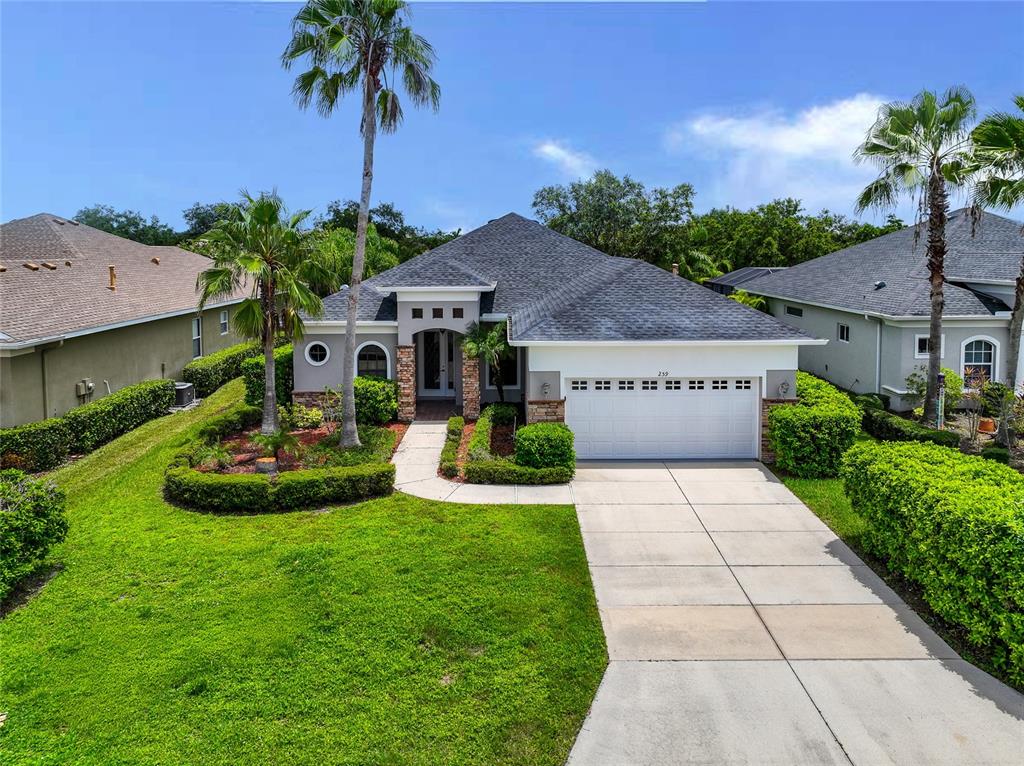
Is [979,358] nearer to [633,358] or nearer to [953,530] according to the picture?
[633,358]

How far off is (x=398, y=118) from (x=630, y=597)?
37.2 ft

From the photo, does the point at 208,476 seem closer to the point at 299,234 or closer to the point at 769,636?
the point at 299,234

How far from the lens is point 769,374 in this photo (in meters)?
14.8

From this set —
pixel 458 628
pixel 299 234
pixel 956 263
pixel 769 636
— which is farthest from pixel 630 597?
pixel 956 263

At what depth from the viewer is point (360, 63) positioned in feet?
47.6

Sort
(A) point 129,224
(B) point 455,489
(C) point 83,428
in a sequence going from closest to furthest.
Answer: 1. (B) point 455,489
2. (C) point 83,428
3. (A) point 129,224

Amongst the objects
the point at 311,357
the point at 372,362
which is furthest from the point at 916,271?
the point at 311,357

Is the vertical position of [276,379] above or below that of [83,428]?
above

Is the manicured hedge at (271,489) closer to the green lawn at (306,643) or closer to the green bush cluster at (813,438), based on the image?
the green lawn at (306,643)

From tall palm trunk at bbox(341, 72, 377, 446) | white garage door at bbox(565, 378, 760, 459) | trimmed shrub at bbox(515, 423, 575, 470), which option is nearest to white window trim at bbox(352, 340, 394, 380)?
tall palm trunk at bbox(341, 72, 377, 446)

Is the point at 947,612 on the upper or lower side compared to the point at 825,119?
lower

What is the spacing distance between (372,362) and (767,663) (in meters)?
14.3

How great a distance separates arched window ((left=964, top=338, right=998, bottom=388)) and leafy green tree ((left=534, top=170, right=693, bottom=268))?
25028 millimetres

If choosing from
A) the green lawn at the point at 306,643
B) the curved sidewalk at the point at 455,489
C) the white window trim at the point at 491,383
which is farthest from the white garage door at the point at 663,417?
the white window trim at the point at 491,383
